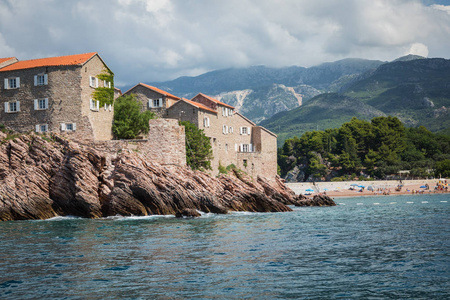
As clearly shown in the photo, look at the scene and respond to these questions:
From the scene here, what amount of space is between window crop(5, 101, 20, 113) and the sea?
17.9 meters

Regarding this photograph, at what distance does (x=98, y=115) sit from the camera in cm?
4962

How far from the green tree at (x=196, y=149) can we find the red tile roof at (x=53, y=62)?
43.9 ft

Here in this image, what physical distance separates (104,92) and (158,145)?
9053 millimetres

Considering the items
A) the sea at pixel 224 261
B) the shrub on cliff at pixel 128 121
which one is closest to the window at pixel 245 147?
the shrub on cliff at pixel 128 121

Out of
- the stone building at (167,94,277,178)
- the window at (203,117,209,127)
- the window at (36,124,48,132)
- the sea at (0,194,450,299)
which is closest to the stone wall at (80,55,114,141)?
the window at (36,124,48,132)

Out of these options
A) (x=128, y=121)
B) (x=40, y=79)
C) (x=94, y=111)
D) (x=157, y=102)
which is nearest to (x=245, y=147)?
(x=157, y=102)

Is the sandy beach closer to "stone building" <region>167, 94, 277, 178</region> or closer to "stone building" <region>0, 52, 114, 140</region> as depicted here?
"stone building" <region>167, 94, 277, 178</region>

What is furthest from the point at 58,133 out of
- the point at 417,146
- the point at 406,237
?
the point at 417,146

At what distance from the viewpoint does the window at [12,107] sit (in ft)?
164

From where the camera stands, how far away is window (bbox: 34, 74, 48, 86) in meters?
48.5

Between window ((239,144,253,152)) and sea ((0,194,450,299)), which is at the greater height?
window ((239,144,253,152))

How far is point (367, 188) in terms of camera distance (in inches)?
3563

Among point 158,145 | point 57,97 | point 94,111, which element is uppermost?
point 57,97

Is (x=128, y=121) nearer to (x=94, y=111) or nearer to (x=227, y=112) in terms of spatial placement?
(x=94, y=111)
